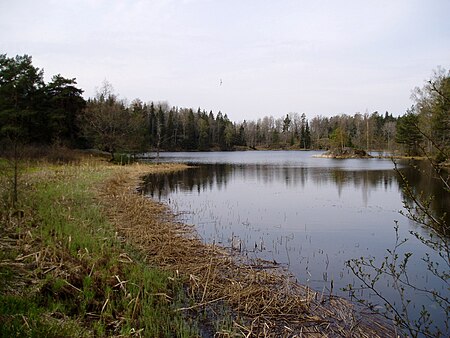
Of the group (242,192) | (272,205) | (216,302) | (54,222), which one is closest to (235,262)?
(216,302)

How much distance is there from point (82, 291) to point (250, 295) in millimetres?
3026

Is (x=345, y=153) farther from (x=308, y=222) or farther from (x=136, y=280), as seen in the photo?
(x=136, y=280)

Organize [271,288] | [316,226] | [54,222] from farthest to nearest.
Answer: [316,226], [54,222], [271,288]

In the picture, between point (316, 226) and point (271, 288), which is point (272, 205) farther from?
point (271, 288)

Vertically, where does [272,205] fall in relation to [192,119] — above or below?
below

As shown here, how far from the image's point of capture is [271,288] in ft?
23.4

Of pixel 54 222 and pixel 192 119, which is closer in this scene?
pixel 54 222

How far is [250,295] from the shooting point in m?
6.49

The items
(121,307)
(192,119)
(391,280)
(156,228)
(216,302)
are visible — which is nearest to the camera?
(121,307)

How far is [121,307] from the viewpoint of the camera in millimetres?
5586

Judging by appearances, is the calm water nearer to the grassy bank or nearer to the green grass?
the grassy bank

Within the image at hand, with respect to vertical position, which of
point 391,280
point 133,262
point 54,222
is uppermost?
point 54,222

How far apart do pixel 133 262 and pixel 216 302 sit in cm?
210

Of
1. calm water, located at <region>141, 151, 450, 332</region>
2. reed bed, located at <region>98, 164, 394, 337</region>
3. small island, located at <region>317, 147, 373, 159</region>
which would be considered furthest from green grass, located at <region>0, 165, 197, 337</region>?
small island, located at <region>317, 147, 373, 159</region>
